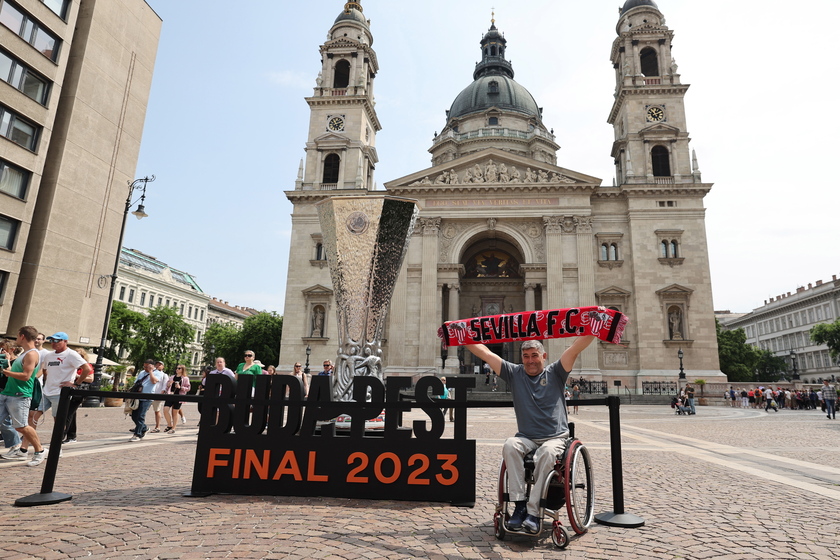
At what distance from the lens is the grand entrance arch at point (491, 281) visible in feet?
137

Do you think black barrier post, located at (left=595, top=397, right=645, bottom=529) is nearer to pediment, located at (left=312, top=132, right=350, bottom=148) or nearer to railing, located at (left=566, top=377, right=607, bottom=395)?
railing, located at (left=566, top=377, right=607, bottom=395)

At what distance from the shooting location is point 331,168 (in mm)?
42750

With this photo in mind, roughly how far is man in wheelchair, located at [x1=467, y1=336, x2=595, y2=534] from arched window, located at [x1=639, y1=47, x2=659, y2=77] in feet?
152

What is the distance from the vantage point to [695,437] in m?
12.8

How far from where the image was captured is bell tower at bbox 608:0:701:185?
39219mm

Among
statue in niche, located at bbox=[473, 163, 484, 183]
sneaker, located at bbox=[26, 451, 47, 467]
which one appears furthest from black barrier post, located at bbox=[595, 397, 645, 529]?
statue in niche, located at bbox=[473, 163, 484, 183]

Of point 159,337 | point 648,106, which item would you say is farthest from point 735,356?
point 159,337

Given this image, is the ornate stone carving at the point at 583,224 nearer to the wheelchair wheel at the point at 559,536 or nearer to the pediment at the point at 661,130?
the pediment at the point at 661,130

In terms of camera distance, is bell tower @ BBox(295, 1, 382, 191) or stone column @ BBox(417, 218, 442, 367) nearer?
stone column @ BBox(417, 218, 442, 367)

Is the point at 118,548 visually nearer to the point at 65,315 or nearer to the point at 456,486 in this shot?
the point at 456,486

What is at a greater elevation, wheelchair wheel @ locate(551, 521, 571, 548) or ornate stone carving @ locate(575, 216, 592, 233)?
ornate stone carving @ locate(575, 216, 592, 233)

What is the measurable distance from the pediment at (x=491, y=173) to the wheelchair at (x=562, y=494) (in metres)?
35.4

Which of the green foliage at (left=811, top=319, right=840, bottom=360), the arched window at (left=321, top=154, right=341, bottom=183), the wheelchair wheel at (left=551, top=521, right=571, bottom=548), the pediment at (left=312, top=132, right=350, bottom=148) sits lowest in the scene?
the wheelchair wheel at (left=551, top=521, right=571, bottom=548)

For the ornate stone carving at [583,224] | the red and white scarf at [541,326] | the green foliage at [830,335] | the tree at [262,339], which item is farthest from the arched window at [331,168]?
the green foliage at [830,335]
